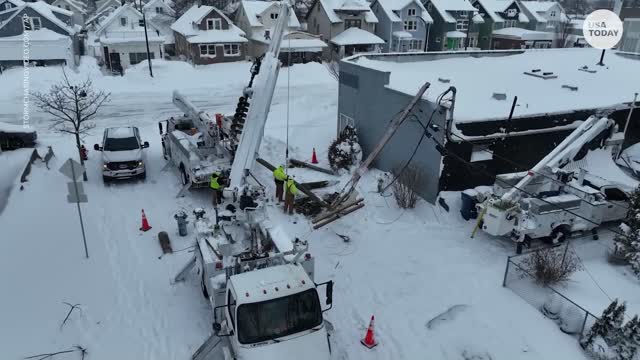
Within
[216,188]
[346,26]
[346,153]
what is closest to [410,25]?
[346,26]

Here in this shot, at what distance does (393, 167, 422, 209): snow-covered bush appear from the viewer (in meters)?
15.8

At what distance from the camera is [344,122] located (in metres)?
21.5

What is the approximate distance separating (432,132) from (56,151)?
16396 mm

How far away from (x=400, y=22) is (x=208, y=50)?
21626 mm

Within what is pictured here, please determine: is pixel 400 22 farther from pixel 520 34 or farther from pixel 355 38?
pixel 520 34

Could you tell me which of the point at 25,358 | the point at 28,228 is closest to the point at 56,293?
the point at 25,358

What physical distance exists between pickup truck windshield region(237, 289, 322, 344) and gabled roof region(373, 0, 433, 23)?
4870 centimetres

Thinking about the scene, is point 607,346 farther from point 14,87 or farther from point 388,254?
point 14,87

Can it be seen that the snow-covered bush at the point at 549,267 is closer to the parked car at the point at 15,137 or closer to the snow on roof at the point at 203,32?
the parked car at the point at 15,137

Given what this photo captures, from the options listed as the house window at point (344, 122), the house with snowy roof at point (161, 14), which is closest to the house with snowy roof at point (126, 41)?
the house with snowy roof at point (161, 14)

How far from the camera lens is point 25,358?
30.2ft

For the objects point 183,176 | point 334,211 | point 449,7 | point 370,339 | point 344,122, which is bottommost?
point 370,339

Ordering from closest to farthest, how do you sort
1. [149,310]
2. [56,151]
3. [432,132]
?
1. [149,310]
2. [432,132]
3. [56,151]

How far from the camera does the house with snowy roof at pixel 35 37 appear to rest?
41.8 meters
